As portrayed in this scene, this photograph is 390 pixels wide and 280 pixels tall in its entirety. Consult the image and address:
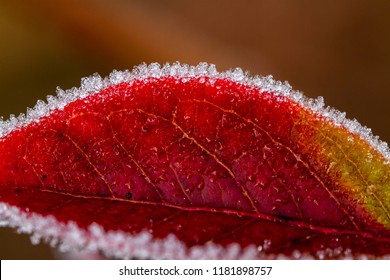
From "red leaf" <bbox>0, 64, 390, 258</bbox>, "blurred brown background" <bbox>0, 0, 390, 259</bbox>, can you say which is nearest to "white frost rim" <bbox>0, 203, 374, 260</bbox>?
"red leaf" <bbox>0, 64, 390, 258</bbox>

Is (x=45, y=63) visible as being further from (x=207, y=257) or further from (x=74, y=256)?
(x=207, y=257)

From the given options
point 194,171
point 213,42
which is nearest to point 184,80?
point 194,171

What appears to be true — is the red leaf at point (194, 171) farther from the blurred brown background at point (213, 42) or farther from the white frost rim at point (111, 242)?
the blurred brown background at point (213, 42)

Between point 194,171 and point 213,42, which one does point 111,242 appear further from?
A: point 213,42

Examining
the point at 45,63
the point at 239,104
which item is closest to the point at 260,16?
the point at 45,63

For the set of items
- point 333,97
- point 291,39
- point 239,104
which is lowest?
point 239,104

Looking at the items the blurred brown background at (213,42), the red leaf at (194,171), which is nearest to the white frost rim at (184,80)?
the red leaf at (194,171)
